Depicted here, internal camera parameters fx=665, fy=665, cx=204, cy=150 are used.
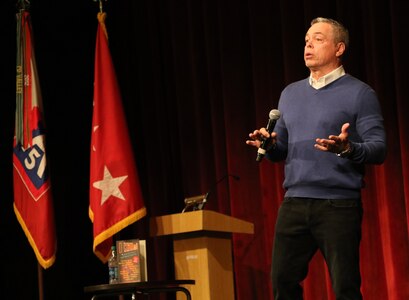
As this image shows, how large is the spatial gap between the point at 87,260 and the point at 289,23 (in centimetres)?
232

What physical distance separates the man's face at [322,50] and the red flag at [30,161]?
7.35 feet

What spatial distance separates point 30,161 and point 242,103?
155 cm

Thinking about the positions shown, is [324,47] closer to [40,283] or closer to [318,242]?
[318,242]

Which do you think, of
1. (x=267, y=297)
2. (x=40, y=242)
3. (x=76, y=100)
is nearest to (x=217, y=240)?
(x=267, y=297)

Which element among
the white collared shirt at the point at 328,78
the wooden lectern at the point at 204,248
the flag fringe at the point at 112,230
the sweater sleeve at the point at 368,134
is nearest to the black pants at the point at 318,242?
the sweater sleeve at the point at 368,134

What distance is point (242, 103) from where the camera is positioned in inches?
190

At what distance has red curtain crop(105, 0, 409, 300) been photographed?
4.05 meters

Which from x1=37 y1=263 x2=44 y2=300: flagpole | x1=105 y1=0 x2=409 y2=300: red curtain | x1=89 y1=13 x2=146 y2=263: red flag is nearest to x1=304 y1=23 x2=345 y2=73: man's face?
x1=105 y1=0 x2=409 y2=300: red curtain

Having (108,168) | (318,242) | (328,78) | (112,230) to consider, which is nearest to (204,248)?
(112,230)

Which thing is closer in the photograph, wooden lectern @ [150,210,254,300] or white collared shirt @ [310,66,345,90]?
white collared shirt @ [310,66,345,90]

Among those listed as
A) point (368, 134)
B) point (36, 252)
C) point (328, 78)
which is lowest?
point (36, 252)

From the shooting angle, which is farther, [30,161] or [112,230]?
[30,161]

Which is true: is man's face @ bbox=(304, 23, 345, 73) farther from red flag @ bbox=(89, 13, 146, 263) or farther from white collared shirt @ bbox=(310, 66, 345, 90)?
red flag @ bbox=(89, 13, 146, 263)

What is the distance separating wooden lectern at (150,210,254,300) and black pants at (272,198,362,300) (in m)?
1.19
